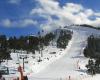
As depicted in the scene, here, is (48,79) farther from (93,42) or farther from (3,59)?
(93,42)

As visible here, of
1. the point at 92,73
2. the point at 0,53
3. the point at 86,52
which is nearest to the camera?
the point at 92,73

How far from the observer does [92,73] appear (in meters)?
78.9

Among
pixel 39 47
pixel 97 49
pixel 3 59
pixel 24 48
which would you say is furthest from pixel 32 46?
pixel 3 59

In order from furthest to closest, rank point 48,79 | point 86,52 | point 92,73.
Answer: point 86,52 → point 92,73 → point 48,79

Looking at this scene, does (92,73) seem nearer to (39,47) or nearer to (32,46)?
(32,46)

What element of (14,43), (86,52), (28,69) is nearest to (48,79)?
(28,69)

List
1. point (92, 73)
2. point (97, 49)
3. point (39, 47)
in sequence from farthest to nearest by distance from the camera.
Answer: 1. point (39, 47)
2. point (97, 49)
3. point (92, 73)

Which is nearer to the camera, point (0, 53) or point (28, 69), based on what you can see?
point (28, 69)

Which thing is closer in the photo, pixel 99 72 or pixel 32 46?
pixel 99 72

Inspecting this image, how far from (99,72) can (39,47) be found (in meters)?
94.3

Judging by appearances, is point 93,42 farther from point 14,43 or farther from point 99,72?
point 99,72

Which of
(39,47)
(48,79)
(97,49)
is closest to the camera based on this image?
(48,79)

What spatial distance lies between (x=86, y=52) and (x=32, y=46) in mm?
26447

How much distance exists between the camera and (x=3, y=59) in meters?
98.7
